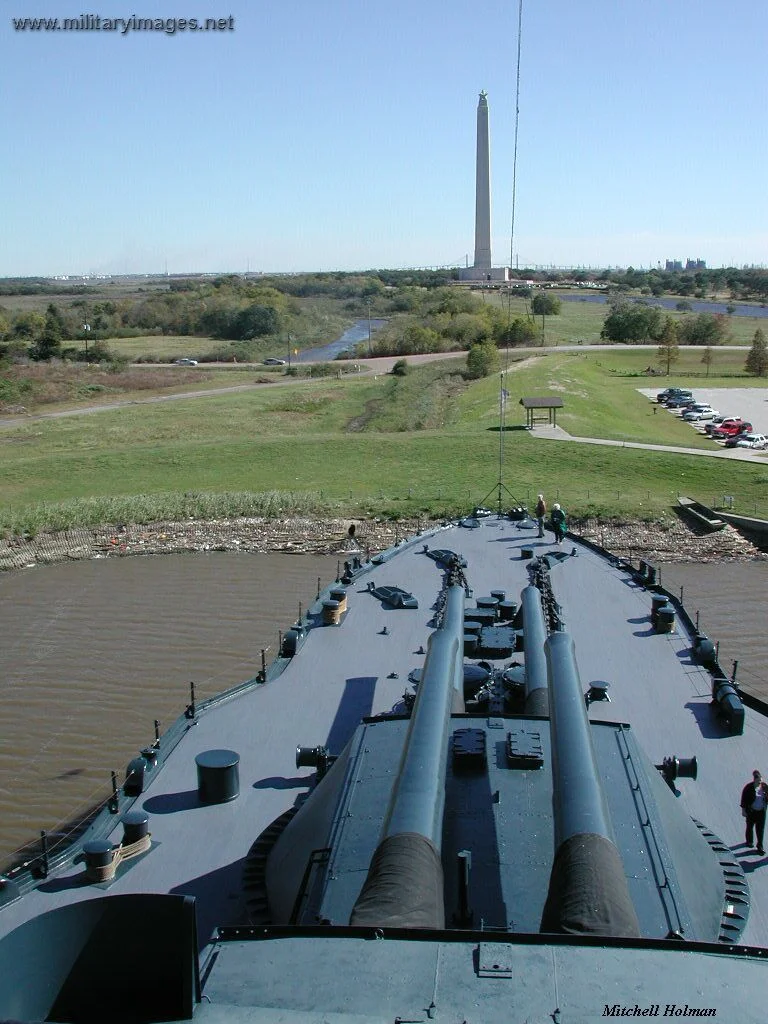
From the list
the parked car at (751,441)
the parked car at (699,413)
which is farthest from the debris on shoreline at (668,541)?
the parked car at (699,413)

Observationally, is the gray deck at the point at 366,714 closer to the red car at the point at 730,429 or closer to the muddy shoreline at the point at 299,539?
the muddy shoreline at the point at 299,539

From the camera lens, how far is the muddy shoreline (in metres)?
25.7

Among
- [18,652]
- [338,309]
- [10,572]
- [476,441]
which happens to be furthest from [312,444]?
[338,309]

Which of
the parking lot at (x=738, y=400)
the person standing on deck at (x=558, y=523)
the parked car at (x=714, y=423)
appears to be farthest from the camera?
the parking lot at (x=738, y=400)

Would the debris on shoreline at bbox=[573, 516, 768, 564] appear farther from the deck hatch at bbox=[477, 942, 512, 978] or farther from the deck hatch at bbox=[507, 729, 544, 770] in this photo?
the deck hatch at bbox=[477, 942, 512, 978]

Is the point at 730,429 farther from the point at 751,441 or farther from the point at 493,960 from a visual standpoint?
the point at 493,960

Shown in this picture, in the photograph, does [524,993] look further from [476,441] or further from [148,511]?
[476,441]

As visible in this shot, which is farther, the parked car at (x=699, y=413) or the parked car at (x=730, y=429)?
the parked car at (x=699, y=413)

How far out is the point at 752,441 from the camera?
37.7 meters

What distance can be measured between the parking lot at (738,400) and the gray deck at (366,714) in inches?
1175

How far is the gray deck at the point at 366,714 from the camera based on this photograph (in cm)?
797

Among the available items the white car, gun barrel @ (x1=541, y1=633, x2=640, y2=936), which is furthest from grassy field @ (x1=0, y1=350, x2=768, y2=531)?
gun barrel @ (x1=541, y1=633, x2=640, y2=936)

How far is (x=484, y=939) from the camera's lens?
4.50 m

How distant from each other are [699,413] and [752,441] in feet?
27.2
